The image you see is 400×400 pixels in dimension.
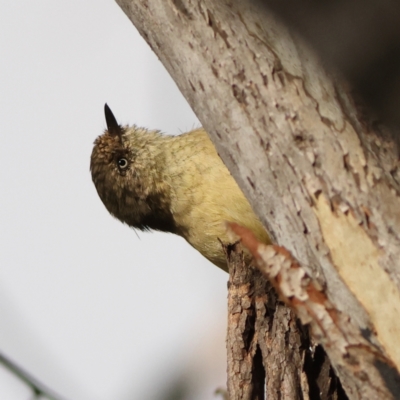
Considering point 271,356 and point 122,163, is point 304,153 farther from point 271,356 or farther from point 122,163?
point 122,163

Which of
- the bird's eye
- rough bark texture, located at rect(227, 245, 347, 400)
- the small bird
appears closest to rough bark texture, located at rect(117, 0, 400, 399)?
rough bark texture, located at rect(227, 245, 347, 400)

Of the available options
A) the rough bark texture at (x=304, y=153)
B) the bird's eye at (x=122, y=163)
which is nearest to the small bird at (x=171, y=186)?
the bird's eye at (x=122, y=163)

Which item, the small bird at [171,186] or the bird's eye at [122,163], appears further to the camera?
the bird's eye at [122,163]

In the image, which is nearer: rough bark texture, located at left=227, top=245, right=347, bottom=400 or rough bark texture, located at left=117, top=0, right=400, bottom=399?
rough bark texture, located at left=117, top=0, right=400, bottom=399

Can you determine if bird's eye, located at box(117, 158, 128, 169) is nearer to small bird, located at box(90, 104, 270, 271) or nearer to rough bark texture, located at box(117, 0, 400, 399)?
small bird, located at box(90, 104, 270, 271)

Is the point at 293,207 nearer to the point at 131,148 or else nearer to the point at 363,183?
the point at 363,183

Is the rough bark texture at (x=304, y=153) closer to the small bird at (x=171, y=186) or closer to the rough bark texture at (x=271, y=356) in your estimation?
the rough bark texture at (x=271, y=356)

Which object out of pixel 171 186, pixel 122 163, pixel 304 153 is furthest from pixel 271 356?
pixel 122 163
